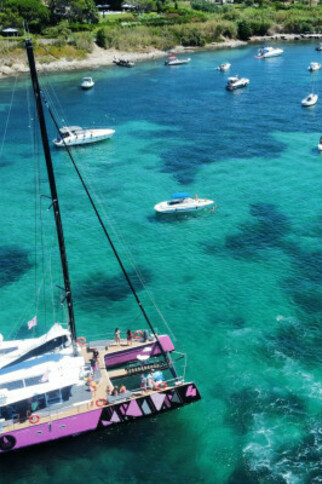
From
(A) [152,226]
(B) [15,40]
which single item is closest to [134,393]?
(A) [152,226]

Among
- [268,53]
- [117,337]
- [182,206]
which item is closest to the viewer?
[117,337]

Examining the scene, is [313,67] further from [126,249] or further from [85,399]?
[85,399]

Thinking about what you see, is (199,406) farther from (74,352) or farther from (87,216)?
(87,216)

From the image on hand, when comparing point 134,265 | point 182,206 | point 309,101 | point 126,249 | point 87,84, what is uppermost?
point 87,84

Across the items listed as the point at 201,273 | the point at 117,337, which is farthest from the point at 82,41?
the point at 117,337

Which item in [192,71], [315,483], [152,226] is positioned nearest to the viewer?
[315,483]

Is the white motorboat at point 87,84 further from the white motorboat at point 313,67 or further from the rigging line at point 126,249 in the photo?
the rigging line at point 126,249

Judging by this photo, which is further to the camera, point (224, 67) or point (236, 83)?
point (224, 67)
